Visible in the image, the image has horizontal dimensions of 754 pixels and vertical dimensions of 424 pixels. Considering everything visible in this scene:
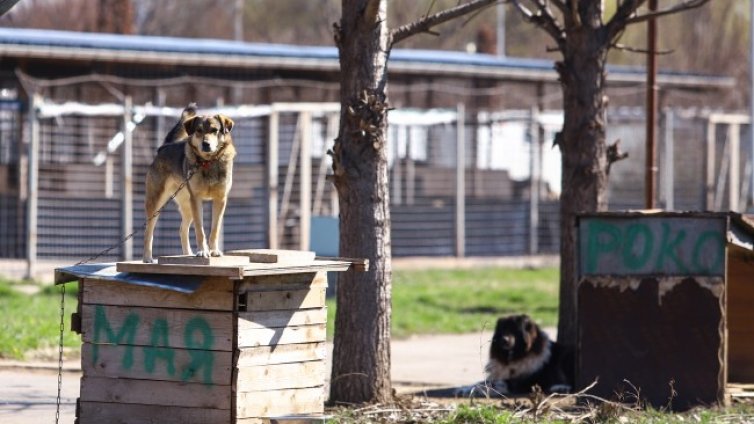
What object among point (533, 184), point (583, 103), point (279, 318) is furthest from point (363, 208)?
point (533, 184)

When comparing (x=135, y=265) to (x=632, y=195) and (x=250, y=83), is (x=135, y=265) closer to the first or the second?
(x=250, y=83)

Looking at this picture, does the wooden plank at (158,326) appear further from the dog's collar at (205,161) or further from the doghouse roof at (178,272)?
the dog's collar at (205,161)

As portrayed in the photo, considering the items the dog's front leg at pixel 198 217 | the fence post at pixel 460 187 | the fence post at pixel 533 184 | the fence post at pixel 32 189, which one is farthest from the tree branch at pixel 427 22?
the fence post at pixel 533 184

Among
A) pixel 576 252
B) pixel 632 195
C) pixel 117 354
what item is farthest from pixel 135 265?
pixel 632 195

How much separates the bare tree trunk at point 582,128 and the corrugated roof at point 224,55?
38.1 ft

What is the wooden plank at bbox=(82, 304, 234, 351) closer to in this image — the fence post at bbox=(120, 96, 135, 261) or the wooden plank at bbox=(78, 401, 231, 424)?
the wooden plank at bbox=(78, 401, 231, 424)

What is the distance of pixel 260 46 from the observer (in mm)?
26062

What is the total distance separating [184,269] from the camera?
810 cm

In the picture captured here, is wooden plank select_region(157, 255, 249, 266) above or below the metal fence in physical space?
below

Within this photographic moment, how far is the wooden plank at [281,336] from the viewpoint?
8.30 m

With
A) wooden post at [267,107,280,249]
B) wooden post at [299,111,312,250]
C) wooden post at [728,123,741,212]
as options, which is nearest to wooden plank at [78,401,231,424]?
wooden post at [267,107,280,249]

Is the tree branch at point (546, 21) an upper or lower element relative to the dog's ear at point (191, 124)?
upper

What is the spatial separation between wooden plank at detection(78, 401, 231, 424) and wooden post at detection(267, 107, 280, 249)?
11901 millimetres

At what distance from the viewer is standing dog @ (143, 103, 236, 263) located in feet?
27.0
